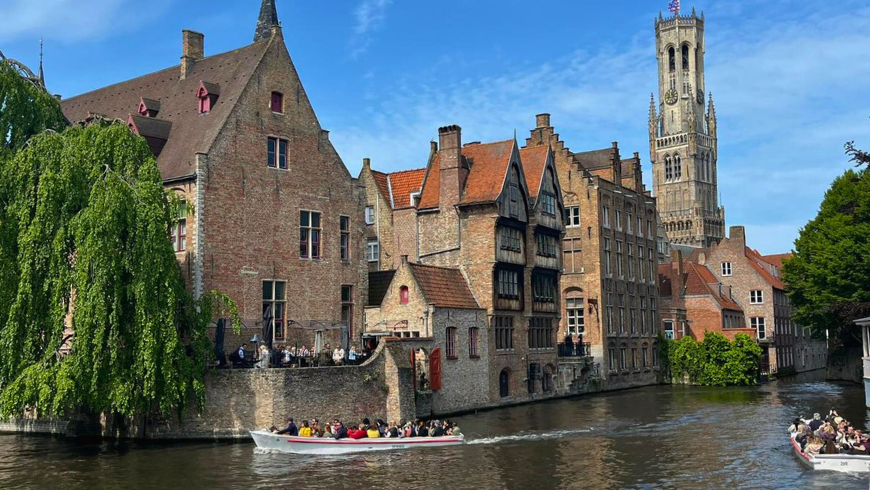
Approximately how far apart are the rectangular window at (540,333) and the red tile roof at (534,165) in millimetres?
7301

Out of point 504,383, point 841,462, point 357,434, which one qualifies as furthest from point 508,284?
point 841,462

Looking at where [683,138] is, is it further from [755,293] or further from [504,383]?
[504,383]

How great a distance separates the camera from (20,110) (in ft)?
114

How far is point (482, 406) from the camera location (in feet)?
151

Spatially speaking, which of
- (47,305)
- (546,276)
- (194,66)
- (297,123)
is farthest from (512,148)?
(47,305)

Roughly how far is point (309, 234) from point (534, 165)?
15671 millimetres

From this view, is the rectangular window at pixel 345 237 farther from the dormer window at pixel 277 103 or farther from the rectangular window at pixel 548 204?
the rectangular window at pixel 548 204

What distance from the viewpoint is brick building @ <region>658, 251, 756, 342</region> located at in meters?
73.3

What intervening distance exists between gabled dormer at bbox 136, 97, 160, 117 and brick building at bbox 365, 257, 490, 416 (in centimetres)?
1444

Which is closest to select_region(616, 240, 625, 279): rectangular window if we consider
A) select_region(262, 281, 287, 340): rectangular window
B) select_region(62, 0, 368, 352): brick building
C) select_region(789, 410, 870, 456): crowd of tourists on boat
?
select_region(62, 0, 368, 352): brick building

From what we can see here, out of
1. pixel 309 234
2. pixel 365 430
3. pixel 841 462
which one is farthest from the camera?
pixel 309 234

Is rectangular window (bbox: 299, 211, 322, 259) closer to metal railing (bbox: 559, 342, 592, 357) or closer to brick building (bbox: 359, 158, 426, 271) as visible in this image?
brick building (bbox: 359, 158, 426, 271)

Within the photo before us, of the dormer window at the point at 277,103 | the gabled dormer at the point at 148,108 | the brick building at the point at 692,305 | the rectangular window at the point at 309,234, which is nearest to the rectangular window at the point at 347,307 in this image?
the rectangular window at the point at 309,234

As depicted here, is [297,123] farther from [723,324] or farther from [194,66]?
[723,324]
